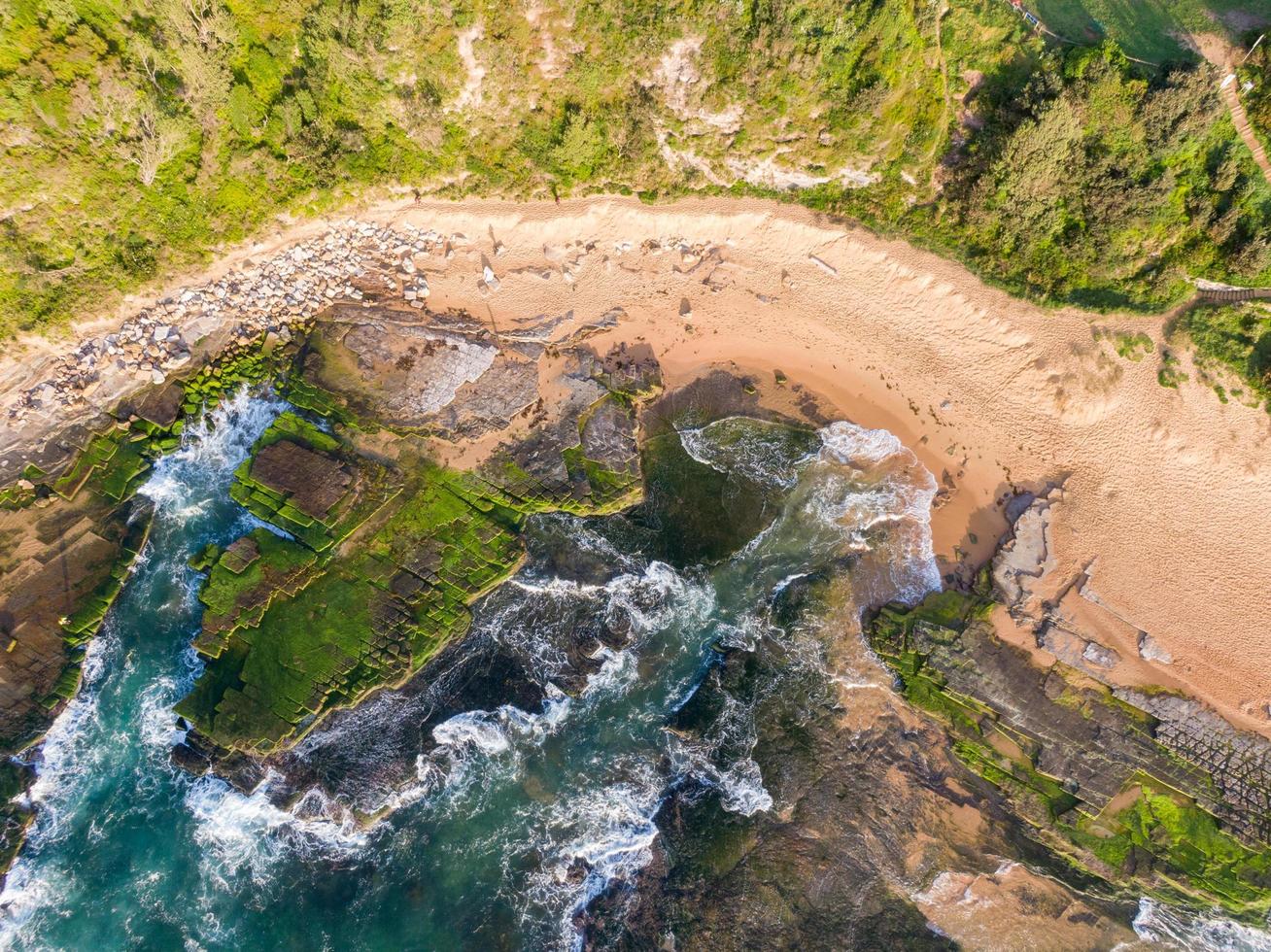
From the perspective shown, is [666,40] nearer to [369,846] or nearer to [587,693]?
[587,693]

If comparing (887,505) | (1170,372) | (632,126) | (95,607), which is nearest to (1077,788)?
(887,505)

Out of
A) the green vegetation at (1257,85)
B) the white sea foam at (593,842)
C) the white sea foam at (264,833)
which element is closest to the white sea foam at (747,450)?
the white sea foam at (593,842)

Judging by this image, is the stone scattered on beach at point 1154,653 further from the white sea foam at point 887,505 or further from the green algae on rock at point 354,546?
the green algae on rock at point 354,546

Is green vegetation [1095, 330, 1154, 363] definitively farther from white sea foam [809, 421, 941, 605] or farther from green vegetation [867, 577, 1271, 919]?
green vegetation [867, 577, 1271, 919]

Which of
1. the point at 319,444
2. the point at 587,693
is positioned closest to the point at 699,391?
the point at 587,693

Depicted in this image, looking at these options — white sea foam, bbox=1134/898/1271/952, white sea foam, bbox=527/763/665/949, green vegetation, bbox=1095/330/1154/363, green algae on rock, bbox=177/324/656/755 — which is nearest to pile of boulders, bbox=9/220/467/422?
green algae on rock, bbox=177/324/656/755

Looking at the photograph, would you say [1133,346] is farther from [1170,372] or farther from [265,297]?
[265,297]
